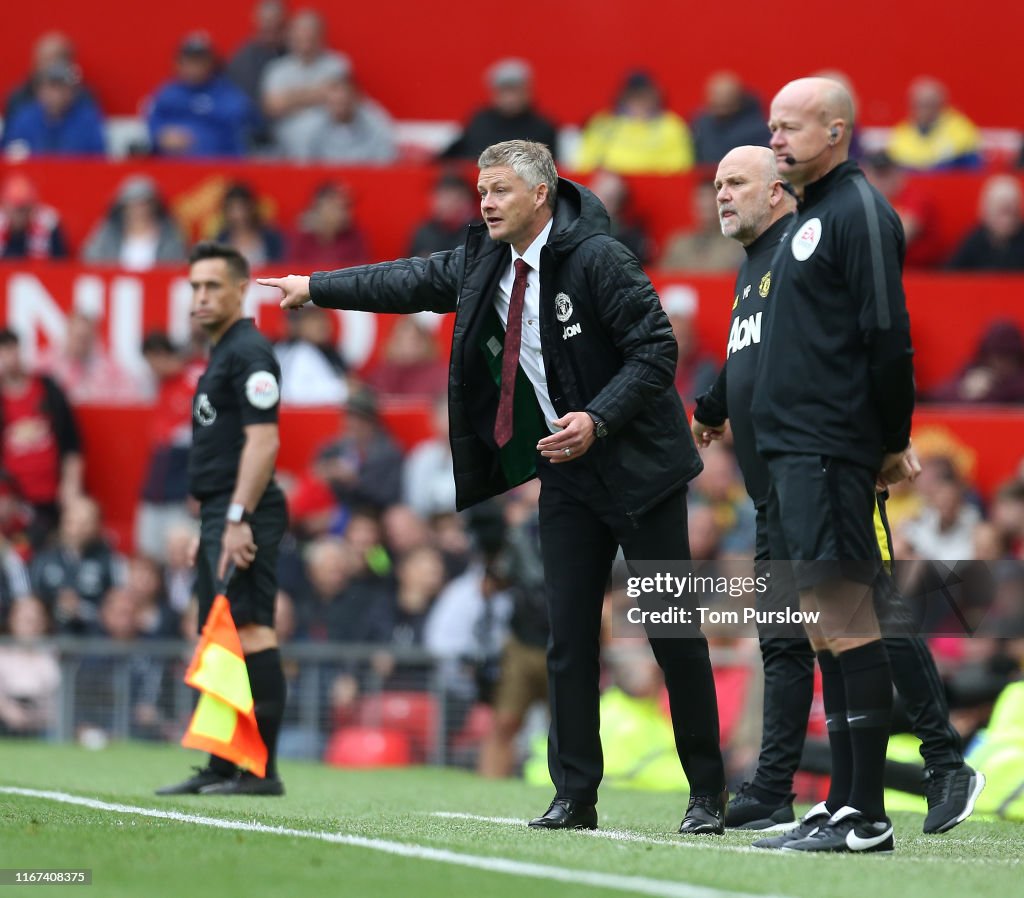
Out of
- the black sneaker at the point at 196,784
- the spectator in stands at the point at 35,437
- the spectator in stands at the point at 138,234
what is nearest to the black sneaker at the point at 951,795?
the black sneaker at the point at 196,784

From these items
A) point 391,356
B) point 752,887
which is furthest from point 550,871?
point 391,356

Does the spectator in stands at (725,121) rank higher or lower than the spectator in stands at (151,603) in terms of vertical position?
higher

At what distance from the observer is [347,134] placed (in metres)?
16.6

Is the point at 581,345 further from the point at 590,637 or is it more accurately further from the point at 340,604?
the point at 340,604

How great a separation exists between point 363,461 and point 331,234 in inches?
102

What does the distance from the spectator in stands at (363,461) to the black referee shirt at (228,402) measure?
4878 mm

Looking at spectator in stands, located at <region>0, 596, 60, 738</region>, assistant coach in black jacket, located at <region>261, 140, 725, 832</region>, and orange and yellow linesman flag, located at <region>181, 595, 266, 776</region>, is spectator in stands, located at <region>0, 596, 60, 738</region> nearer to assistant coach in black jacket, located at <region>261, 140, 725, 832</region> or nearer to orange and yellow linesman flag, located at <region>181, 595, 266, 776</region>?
orange and yellow linesman flag, located at <region>181, 595, 266, 776</region>

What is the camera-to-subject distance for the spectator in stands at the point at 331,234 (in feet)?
49.1

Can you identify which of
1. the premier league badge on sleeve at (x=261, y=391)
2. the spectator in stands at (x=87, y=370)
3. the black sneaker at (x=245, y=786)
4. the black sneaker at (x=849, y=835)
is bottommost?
the black sneaker at (x=245, y=786)

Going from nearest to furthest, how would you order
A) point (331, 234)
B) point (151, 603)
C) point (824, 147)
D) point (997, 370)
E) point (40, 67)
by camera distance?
1. point (824, 147)
2. point (151, 603)
3. point (997, 370)
4. point (331, 234)
5. point (40, 67)

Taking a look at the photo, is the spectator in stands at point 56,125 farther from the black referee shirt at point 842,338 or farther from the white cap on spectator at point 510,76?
the black referee shirt at point 842,338

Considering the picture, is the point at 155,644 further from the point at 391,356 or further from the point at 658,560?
the point at 658,560

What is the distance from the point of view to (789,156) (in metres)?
5.58

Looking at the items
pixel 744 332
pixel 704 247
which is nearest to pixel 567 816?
pixel 744 332
